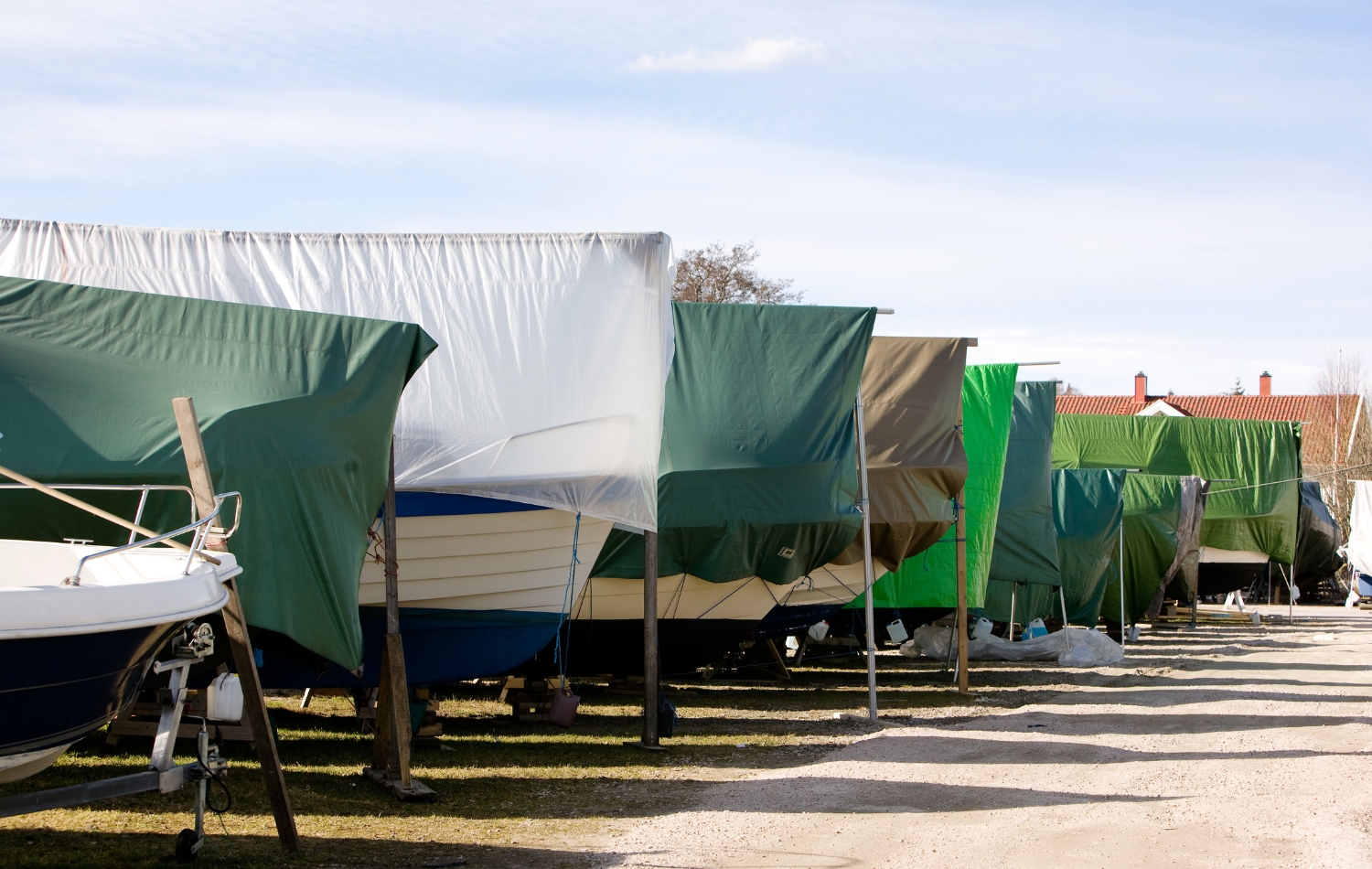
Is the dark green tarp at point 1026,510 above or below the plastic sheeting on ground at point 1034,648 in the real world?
above

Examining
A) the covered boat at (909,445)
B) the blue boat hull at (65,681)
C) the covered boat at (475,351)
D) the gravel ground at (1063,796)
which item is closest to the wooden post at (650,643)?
the covered boat at (475,351)

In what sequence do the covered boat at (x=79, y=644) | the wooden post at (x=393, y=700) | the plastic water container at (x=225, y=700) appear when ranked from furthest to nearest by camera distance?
the wooden post at (x=393, y=700)
the plastic water container at (x=225, y=700)
the covered boat at (x=79, y=644)

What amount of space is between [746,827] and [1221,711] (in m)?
7.21

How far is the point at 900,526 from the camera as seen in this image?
13.0m

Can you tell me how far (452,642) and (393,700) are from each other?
2.29m

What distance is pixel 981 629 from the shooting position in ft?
57.2

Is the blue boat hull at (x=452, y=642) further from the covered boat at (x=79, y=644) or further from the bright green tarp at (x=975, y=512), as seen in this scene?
the bright green tarp at (x=975, y=512)

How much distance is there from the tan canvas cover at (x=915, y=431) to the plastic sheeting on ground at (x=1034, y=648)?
13.6 ft

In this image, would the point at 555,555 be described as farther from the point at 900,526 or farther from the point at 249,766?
the point at 900,526

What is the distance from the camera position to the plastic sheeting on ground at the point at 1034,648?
17062 mm

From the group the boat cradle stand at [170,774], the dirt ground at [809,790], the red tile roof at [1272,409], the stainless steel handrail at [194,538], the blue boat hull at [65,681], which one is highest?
the red tile roof at [1272,409]

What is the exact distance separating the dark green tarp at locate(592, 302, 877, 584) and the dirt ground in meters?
1.63

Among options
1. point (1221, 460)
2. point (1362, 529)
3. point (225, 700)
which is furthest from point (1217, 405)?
point (225, 700)

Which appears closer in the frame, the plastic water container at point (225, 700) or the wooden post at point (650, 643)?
the plastic water container at point (225, 700)
